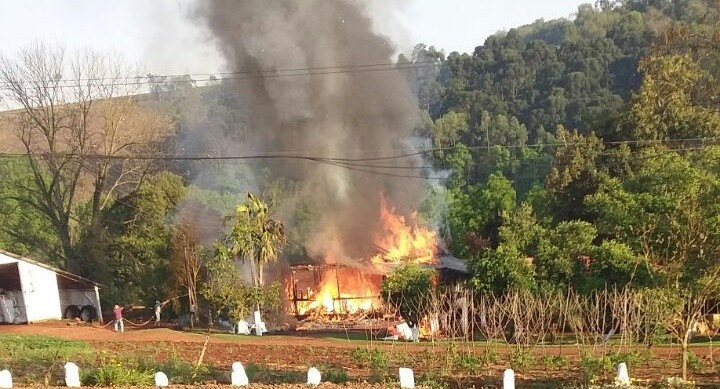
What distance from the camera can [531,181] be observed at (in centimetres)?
6250

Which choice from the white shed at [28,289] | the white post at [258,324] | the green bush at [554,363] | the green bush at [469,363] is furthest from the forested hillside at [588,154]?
the white shed at [28,289]

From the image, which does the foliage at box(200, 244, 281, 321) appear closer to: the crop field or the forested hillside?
the crop field

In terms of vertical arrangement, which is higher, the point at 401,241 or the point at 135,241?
the point at 135,241

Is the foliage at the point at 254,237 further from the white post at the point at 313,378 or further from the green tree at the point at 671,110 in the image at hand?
the white post at the point at 313,378

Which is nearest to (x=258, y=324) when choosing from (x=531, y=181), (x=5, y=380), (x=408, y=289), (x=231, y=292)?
(x=231, y=292)

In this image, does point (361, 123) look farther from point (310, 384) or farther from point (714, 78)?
point (310, 384)

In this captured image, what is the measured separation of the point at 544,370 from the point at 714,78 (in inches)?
1222

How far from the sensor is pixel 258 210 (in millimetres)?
36156

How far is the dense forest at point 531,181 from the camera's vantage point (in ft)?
62.5

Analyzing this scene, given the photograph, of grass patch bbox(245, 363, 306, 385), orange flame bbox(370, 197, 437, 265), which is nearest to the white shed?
orange flame bbox(370, 197, 437, 265)

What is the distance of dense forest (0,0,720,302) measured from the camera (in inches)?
750

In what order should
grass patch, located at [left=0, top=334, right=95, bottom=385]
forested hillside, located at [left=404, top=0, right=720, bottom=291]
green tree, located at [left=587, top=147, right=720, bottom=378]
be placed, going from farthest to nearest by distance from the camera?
grass patch, located at [left=0, top=334, right=95, bottom=385] → forested hillside, located at [left=404, top=0, right=720, bottom=291] → green tree, located at [left=587, top=147, right=720, bottom=378]

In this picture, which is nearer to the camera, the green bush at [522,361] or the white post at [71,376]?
the white post at [71,376]

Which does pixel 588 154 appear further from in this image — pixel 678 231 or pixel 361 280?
pixel 678 231
